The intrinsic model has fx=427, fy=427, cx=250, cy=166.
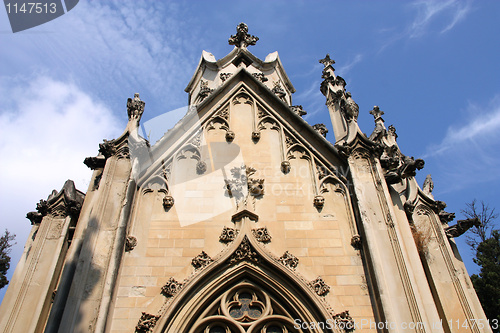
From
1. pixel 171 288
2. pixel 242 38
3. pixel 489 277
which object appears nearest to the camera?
pixel 171 288

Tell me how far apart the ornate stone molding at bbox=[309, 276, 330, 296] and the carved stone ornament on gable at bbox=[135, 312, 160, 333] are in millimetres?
3190

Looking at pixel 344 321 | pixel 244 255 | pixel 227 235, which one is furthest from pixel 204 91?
pixel 344 321

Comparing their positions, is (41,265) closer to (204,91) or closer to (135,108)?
(135,108)

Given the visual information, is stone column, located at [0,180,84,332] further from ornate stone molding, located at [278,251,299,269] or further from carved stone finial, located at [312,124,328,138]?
carved stone finial, located at [312,124,328,138]

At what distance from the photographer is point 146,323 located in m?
8.09

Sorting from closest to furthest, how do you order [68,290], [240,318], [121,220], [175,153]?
[68,290]
[240,318]
[121,220]
[175,153]

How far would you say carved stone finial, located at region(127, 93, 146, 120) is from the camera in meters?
11.5

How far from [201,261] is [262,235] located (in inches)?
59.4

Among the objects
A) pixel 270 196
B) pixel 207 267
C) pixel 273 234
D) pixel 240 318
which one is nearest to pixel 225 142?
pixel 270 196

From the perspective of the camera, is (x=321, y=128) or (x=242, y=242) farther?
(x=321, y=128)

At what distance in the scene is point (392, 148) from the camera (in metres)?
13.8

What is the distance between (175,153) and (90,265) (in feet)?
13.0

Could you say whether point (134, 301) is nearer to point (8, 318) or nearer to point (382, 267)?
point (8, 318)

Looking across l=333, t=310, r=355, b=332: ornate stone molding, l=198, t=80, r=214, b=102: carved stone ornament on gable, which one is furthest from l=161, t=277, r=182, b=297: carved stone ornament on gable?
l=198, t=80, r=214, b=102: carved stone ornament on gable
